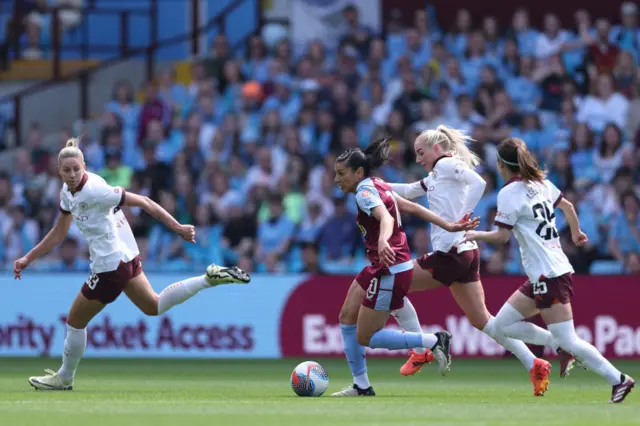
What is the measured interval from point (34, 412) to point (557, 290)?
4215mm

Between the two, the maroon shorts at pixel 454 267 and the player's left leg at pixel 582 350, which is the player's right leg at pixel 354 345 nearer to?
the maroon shorts at pixel 454 267

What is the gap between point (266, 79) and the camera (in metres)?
22.7

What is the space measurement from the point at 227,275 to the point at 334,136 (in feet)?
31.2

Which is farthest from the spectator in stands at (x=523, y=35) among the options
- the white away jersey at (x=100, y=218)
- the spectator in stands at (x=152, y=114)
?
the white away jersey at (x=100, y=218)

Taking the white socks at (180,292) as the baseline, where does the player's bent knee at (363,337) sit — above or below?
below

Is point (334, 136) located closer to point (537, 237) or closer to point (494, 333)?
point (494, 333)

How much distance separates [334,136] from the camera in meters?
21.0

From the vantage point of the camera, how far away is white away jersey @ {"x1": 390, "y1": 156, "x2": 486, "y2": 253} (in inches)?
473

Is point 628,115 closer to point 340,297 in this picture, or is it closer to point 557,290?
point 340,297

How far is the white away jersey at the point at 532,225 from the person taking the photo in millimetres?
10727

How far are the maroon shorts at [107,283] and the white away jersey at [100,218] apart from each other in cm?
5

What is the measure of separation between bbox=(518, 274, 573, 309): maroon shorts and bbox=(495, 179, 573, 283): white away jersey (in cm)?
5

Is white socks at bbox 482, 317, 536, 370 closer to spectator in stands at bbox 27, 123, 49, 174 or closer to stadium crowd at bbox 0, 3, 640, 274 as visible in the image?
stadium crowd at bbox 0, 3, 640, 274

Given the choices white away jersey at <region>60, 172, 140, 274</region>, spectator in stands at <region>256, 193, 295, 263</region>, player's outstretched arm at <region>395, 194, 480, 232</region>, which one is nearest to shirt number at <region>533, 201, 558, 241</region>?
player's outstretched arm at <region>395, 194, 480, 232</region>
